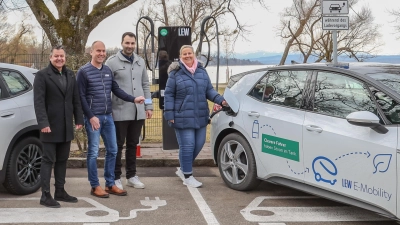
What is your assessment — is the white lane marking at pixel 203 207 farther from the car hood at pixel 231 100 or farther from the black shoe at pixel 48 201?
the black shoe at pixel 48 201

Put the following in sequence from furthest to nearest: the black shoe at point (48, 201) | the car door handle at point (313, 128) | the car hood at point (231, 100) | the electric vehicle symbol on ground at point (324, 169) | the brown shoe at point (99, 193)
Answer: the car hood at point (231, 100)
the brown shoe at point (99, 193)
the black shoe at point (48, 201)
the car door handle at point (313, 128)
the electric vehicle symbol on ground at point (324, 169)

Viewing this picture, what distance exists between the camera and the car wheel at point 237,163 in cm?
610

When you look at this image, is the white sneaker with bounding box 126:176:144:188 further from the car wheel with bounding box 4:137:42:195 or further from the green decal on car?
the green decal on car

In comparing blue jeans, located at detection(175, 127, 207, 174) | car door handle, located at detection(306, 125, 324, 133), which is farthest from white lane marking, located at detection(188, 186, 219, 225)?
car door handle, located at detection(306, 125, 324, 133)

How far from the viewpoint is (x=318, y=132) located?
201 inches

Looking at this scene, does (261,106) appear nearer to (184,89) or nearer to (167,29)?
(184,89)

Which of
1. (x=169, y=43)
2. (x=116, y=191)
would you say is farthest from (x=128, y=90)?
(x=169, y=43)

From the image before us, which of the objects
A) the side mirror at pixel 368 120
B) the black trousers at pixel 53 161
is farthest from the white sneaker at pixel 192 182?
the side mirror at pixel 368 120

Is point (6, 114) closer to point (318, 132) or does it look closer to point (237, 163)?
point (237, 163)

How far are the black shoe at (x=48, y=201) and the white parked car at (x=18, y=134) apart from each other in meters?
0.48

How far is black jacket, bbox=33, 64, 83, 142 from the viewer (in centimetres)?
540

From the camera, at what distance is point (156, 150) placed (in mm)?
9195

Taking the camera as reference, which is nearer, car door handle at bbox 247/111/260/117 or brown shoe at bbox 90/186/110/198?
car door handle at bbox 247/111/260/117

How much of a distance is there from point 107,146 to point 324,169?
8.13ft
